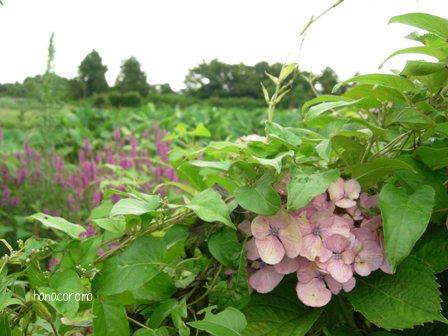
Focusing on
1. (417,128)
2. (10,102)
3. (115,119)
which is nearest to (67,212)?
(10,102)

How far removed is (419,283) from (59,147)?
5717 mm

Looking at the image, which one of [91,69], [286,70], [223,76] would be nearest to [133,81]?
[91,69]

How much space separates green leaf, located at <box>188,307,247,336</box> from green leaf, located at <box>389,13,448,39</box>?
1.55ft

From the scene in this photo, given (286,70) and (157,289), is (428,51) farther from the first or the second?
(157,289)

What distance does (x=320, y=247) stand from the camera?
83 centimetres

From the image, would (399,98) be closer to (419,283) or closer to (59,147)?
(419,283)

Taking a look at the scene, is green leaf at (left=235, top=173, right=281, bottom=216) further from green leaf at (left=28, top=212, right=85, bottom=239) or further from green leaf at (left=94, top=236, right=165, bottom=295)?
green leaf at (left=28, top=212, right=85, bottom=239)

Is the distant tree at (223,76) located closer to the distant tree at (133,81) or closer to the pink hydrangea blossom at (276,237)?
the pink hydrangea blossom at (276,237)

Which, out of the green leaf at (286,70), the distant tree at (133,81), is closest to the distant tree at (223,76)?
the green leaf at (286,70)

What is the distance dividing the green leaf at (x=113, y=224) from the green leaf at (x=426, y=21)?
51 cm

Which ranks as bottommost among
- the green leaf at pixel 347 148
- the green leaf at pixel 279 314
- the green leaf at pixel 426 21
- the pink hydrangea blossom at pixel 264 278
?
the green leaf at pixel 279 314

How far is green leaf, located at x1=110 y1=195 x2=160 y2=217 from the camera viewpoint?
81 cm

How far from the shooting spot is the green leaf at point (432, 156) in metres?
0.85

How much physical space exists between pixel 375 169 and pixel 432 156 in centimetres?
9
